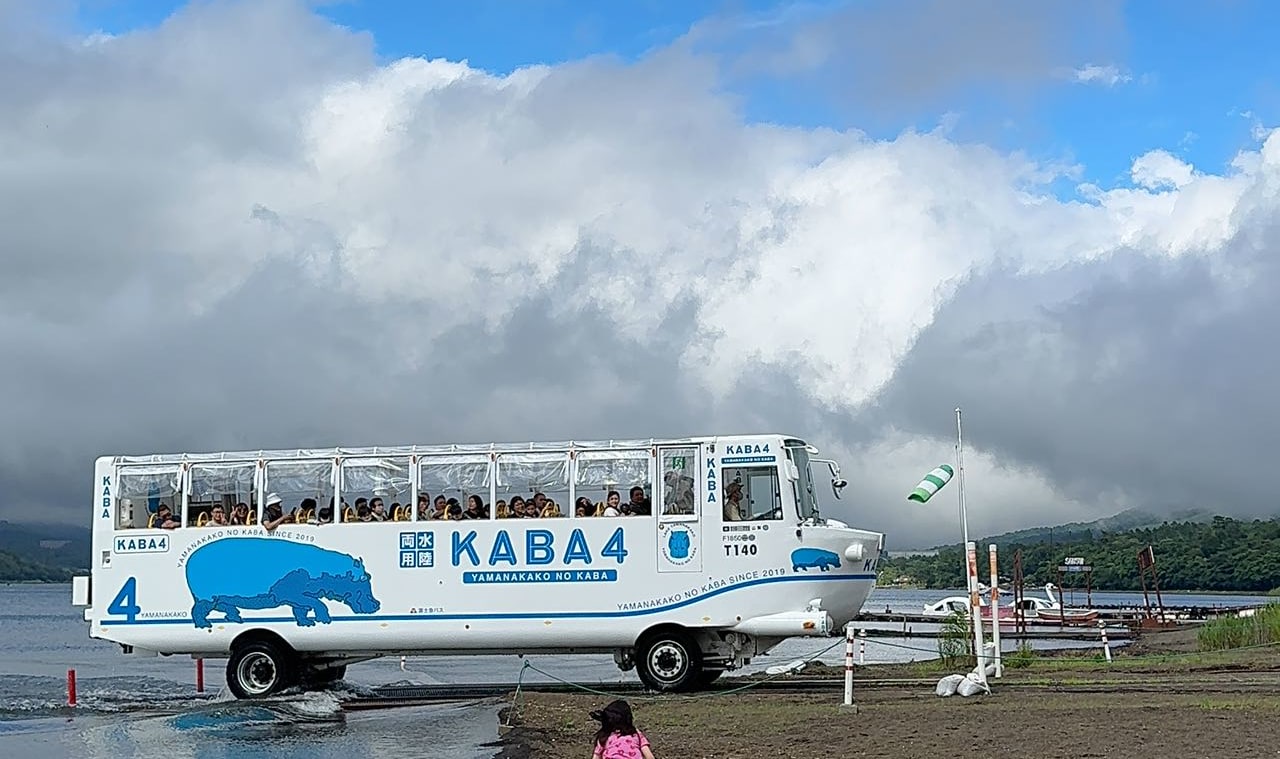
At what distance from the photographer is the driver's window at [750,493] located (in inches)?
904

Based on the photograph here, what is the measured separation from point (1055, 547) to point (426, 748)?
12431cm

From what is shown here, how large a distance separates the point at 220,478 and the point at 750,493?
28.4 feet

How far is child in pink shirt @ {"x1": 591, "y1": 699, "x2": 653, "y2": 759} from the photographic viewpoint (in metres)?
11.9

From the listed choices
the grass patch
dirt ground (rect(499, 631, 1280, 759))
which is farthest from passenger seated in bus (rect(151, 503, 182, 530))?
the grass patch

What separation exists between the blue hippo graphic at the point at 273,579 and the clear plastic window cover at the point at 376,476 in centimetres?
112

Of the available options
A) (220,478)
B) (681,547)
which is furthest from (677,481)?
(220,478)

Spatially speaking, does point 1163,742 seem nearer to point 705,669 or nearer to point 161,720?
point 705,669

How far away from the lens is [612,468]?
23469 millimetres

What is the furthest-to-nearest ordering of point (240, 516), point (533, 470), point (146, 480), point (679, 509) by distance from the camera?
1. point (146, 480)
2. point (240, 516)
3. point (533, 470)
4. point (679, 509)

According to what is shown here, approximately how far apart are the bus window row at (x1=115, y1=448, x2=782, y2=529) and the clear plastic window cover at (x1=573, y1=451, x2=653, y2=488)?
2 cm

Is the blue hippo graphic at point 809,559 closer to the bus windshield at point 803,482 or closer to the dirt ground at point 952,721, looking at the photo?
the bus windshield at point 803,482

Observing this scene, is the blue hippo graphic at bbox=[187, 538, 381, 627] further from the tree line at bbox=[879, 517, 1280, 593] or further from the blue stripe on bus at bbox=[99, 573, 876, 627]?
the tree line at bbox=[879, 517, 1280, 593]

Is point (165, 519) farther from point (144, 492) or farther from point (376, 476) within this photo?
point (376, 476)

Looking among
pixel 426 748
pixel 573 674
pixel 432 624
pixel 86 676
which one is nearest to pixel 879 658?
pixel 573 674
